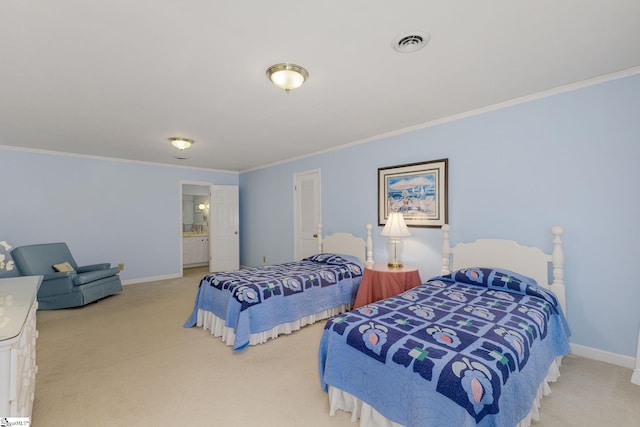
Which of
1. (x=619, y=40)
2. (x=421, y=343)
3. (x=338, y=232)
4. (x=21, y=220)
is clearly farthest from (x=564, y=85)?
(x=21, y=220)

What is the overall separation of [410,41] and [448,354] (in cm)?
188

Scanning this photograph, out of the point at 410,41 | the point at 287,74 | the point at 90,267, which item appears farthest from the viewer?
the point at 90,267

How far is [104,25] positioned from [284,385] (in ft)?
8.70

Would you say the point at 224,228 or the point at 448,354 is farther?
the point at 224,228

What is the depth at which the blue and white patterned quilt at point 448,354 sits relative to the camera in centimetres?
134

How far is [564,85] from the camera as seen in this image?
2.60m

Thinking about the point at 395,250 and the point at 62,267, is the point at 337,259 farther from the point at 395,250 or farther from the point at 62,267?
the point at 62,267

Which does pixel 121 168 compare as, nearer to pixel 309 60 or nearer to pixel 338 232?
pixel 338 232

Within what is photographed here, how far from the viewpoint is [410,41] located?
190cm

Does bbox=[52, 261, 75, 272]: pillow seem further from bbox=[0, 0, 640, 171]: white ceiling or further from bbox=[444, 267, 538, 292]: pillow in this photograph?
bbox=[444, 267, 538, 292]: pillow

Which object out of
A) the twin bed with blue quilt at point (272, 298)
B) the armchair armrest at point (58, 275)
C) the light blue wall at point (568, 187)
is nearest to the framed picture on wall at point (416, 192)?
the light blue wall at point (568, 187)

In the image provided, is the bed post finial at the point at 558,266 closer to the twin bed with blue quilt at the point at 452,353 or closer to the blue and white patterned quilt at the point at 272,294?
the twin bed with blue quilt at the point at 452,353

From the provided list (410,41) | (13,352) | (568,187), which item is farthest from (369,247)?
(13,352)

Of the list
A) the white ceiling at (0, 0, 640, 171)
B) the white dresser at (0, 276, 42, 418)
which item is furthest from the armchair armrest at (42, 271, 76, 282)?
the white dresser at (0, 276, 42, 418)
